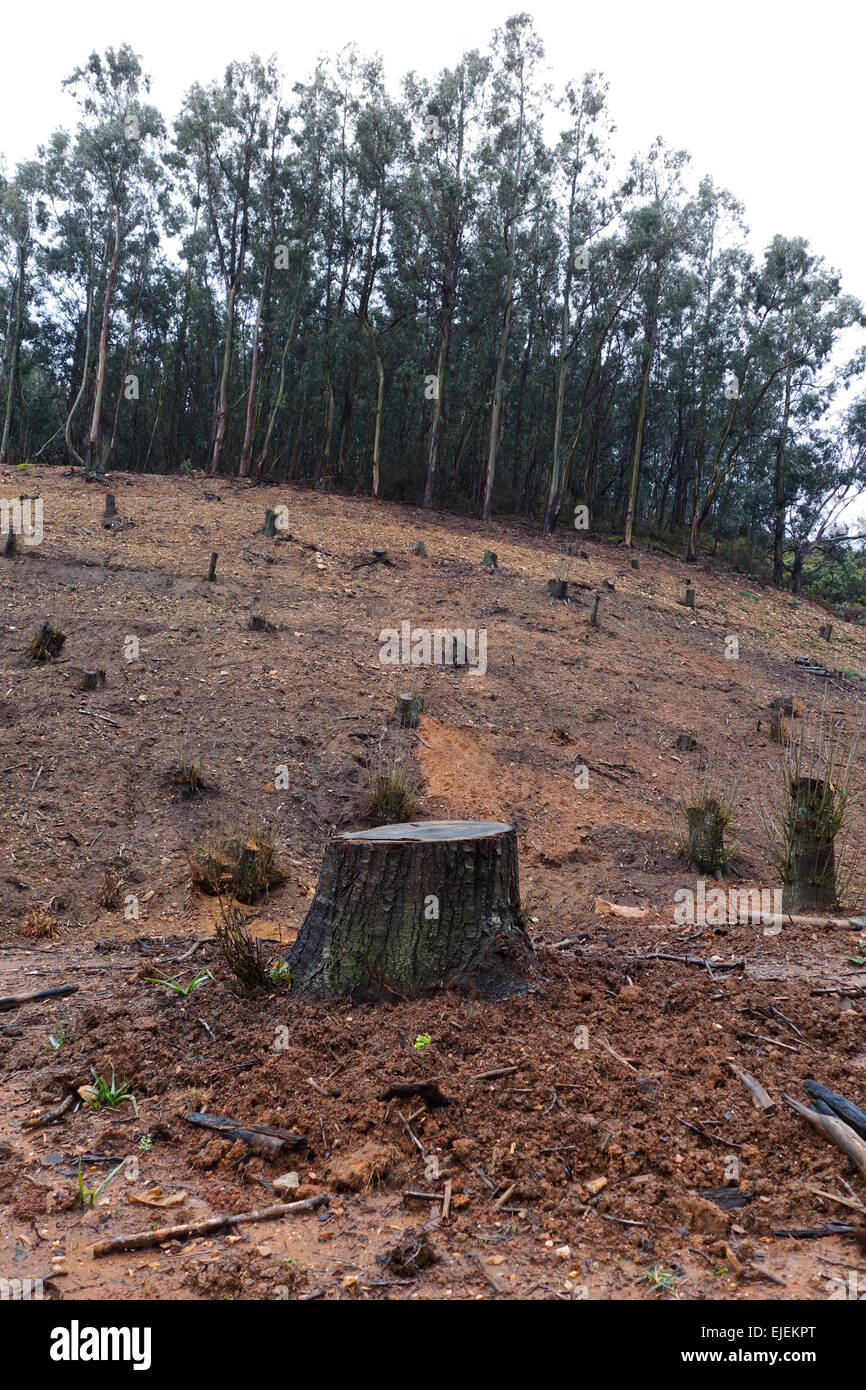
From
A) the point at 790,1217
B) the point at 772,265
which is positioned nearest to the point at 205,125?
the point at 772,265

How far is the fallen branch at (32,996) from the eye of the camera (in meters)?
4.09

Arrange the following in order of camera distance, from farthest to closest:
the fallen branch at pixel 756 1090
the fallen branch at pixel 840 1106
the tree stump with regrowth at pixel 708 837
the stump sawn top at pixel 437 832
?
the tree stump with regrowth at pixel 708 837
the stump sawn top at pixel 437 832
the fallen branch at pixel 756 1090
the fallen branch at pixel 840 1106

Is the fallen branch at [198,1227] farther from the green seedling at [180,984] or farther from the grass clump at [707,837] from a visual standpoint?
the grass clump at [707,837]

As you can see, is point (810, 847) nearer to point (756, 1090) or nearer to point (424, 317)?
point (756, 1090)

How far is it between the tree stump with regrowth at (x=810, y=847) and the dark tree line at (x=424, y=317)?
20.1 meters

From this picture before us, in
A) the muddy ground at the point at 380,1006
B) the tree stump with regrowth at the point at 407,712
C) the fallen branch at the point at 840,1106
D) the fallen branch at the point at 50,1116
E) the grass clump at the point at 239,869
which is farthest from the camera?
the tree stump with regrowth at the point at 407,712

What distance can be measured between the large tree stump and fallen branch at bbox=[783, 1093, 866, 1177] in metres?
1.15

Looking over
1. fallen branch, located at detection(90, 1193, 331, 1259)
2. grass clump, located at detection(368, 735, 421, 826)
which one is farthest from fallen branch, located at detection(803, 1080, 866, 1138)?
grass clump, located at detection(368, 735, 421, 826)

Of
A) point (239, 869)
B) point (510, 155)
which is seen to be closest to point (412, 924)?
point (239, 869)

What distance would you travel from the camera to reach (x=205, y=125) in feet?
79.3

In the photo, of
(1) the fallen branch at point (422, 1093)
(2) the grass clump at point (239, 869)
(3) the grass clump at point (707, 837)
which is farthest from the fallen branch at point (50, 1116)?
(3) the grass clump at point (707, 837)

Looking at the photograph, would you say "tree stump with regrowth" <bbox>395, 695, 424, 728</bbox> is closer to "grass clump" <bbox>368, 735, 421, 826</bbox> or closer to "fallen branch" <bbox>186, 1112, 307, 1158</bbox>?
"grass clump" <bbox>368, 735, 421, 826</bbox>

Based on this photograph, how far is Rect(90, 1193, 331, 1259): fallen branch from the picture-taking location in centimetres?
225

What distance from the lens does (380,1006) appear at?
336 centimetres
